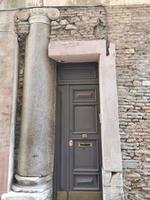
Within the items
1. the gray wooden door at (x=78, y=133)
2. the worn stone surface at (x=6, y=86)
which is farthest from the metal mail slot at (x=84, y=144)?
the worn stone surface at (x=6, y=86)

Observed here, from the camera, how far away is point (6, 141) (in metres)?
4.01

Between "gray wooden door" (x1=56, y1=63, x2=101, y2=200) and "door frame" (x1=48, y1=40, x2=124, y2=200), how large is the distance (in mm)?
265

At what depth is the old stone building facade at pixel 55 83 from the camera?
3910mm

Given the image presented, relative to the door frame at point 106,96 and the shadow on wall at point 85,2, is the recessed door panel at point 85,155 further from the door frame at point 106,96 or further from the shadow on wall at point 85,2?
the shadow on wall at point 85,2

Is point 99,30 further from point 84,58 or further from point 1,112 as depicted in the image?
point 1,112

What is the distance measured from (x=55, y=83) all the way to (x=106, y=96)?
96cm

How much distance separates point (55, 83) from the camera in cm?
451

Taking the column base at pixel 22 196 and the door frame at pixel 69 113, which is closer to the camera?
the column base at pixel 22 196

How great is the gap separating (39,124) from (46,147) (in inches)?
15.1

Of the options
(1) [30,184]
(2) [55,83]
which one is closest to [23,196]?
(1) [30,184]

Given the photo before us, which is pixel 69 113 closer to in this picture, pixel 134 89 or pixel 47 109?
pixel 47 109

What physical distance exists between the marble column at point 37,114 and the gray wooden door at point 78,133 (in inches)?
7.6

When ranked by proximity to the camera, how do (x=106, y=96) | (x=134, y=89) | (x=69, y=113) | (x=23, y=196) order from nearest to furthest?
1. (x=23, y=196)
2. (x=106, y=96)
3. (x=134, y=89)
4. (x=69, y=113)

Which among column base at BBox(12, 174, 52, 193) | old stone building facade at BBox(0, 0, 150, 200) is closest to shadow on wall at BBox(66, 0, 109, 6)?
old stone building facade at BBox(0, 0, 150, 200)
